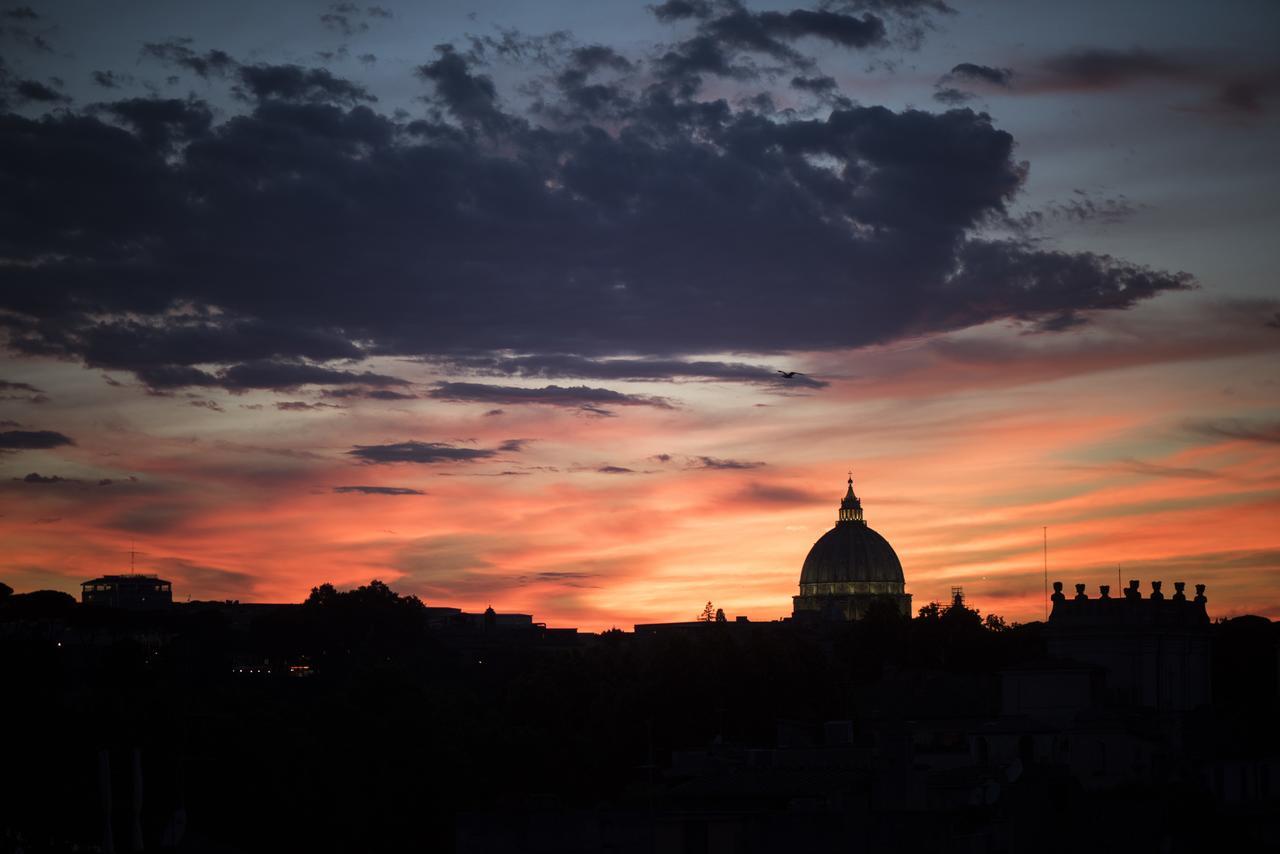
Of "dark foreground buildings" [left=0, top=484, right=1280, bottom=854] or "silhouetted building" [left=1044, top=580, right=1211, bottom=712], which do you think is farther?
"silhouetted building" [left=1044, top=580, right=1211, bottom=712]

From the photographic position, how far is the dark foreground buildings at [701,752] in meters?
40.5

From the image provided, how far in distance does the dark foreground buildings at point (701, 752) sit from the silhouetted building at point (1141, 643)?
106 millimetres

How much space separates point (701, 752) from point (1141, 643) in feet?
59.9

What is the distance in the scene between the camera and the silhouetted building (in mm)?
82188

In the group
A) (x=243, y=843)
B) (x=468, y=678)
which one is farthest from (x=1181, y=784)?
(x=468, y=678)

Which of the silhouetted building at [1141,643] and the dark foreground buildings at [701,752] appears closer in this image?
the dark foreground buildings at [701,752]

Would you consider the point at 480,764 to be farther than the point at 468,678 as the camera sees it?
No

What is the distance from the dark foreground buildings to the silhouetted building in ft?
0.35

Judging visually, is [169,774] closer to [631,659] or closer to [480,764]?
[480,764]

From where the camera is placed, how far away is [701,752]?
247ft

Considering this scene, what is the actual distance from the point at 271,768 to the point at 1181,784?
1562 inches

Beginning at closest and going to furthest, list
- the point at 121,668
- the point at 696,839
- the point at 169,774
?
the point at 696,839 → the point at 169,774 → the point at 121,668

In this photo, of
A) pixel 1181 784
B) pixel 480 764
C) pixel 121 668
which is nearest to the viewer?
pixel 1181 784

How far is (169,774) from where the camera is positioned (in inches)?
2785
